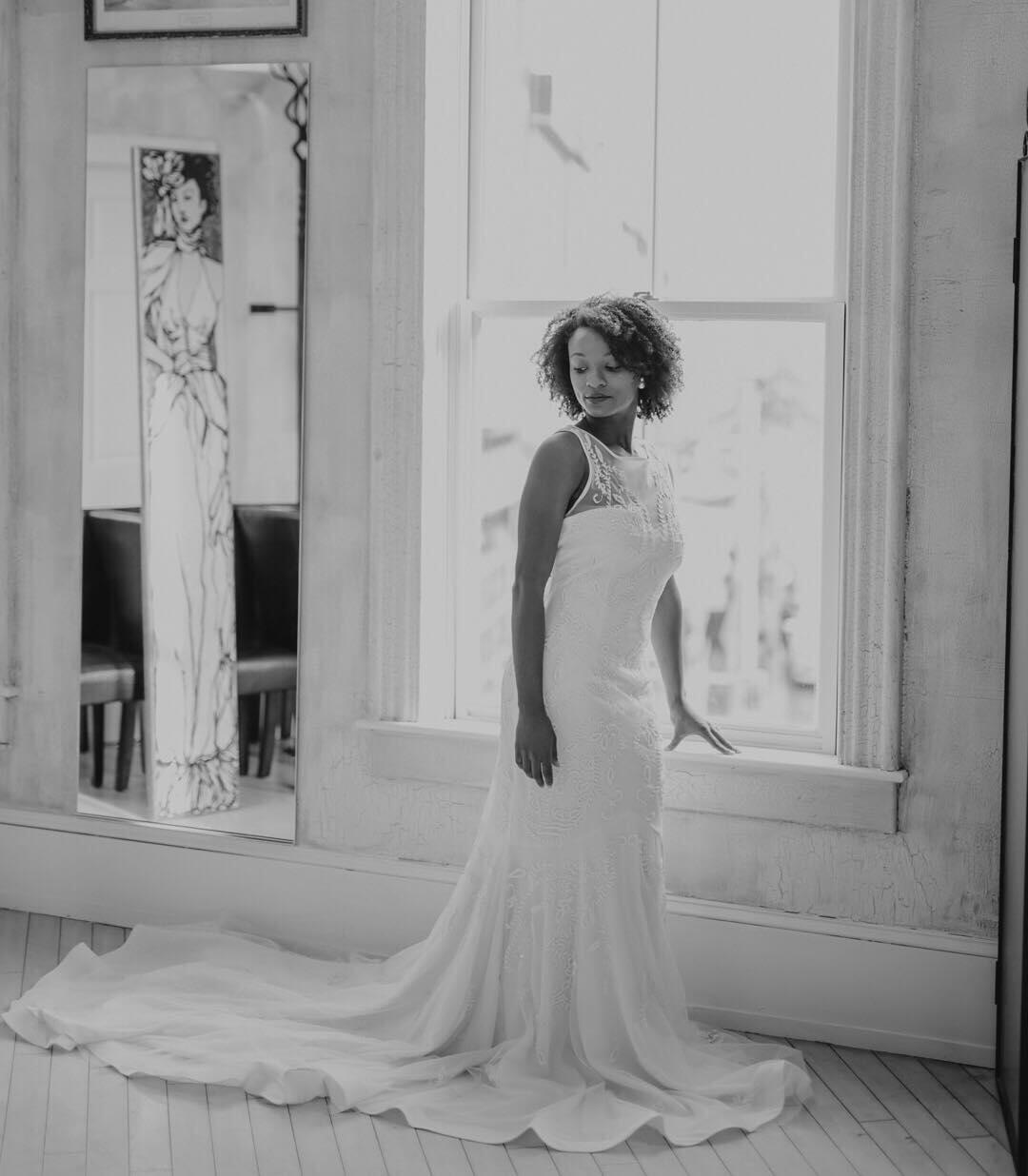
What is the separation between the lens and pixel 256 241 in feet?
13.1

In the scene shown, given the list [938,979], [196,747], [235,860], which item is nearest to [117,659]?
[196,747]

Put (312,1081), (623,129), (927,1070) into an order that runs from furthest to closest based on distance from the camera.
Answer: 1. (623,129)
2. (927,1070)
3. (312,1081)

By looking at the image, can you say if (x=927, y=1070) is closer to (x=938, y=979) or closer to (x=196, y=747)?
(x=938, y=979)

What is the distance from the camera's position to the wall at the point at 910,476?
328 cm

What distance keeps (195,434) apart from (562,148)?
1288mm

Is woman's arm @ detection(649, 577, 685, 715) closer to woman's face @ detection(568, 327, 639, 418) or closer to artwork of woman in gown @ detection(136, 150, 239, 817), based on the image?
woman's face @ detection(568, 327, 639, 418)

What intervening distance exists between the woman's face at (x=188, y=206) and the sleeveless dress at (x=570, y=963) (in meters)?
1.51

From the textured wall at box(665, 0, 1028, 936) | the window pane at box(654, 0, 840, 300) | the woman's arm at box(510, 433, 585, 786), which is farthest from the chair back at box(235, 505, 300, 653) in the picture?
the textured wall at box(665, 0, 1028, 936)

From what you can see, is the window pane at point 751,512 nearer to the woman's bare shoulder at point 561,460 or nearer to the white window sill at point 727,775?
the white window sill at point 727,775

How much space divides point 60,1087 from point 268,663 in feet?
4.32

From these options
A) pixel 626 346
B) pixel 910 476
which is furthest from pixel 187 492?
pixel 910 476

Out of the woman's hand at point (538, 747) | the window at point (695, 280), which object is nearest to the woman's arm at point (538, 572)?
the woman's hand at point (538, 747)

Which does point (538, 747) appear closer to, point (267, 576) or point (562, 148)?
point (267, 576)

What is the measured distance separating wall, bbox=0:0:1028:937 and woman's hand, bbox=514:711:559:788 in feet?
2.14
